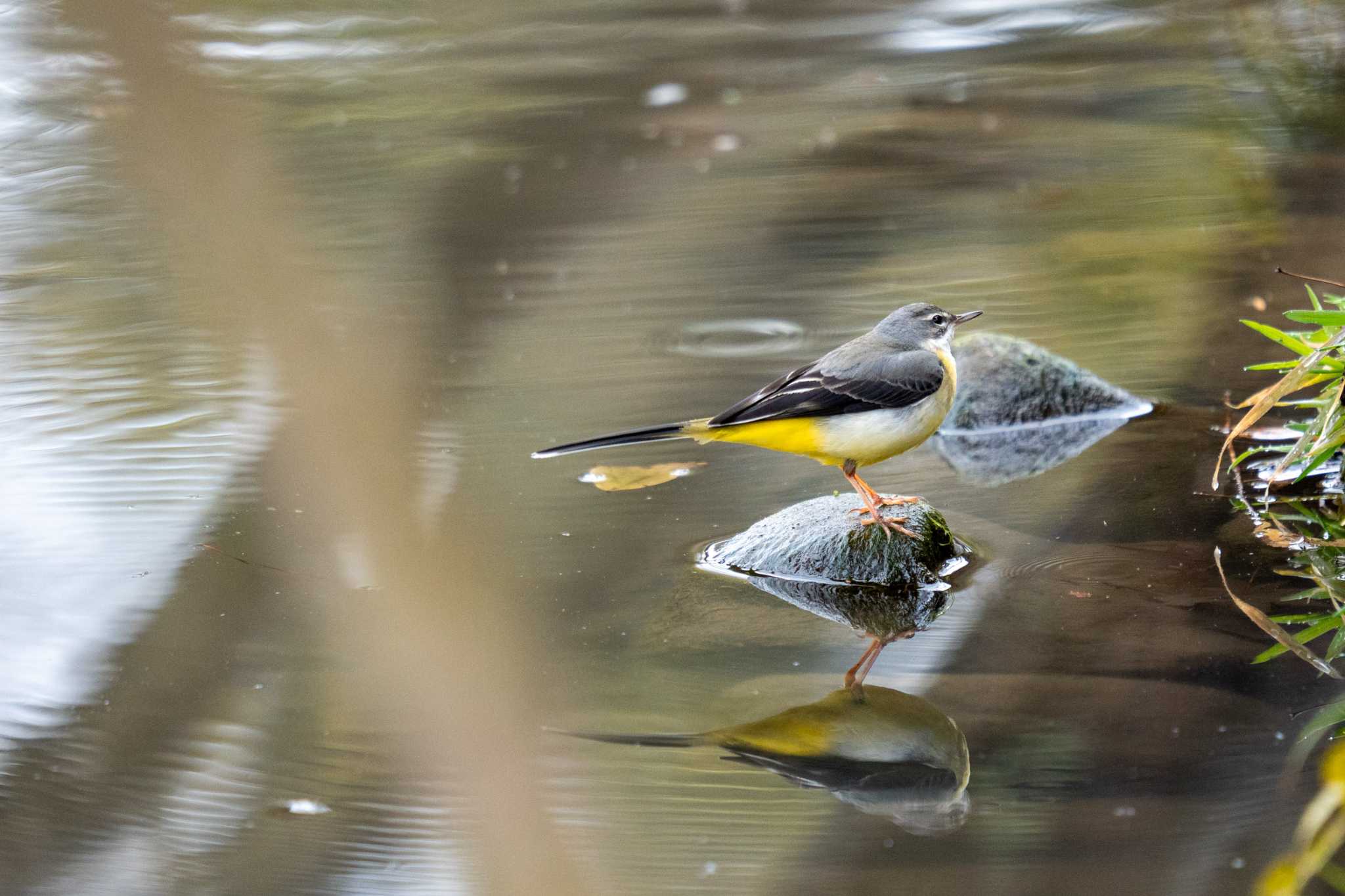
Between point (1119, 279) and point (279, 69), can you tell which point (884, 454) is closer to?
point (1119, 279)

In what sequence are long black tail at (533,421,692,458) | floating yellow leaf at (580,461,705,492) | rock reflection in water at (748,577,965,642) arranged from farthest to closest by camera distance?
floating yellow leaf at (580,461,705,492) → long black tail at (533,421,692,458) → rock reflection in water at (748,577,965,642)

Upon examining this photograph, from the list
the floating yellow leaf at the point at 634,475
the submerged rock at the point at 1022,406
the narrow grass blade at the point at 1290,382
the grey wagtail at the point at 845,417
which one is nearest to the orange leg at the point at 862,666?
the grey wagtail at the point at 845,417

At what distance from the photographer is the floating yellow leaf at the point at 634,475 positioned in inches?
196

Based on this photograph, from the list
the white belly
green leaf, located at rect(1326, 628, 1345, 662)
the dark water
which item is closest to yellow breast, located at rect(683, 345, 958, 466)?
the white belly

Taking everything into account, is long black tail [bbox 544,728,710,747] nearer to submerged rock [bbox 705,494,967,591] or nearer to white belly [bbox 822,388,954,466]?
submerged rock [bbox 705,494,967,591]

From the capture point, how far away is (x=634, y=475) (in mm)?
5043

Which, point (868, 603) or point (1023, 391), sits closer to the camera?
point (868, 603)

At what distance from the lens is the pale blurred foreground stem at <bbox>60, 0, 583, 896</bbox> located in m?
2.14

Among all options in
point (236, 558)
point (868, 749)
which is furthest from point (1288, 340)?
point (236, 558)

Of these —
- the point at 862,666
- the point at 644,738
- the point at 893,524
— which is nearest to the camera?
the point at 644,738

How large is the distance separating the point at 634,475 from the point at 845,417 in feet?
3.29

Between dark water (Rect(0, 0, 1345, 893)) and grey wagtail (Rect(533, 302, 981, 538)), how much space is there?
0.37 m

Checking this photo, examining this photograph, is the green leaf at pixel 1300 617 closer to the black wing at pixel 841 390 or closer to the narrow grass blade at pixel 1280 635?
the narrow grass blade at pixel 1280 635

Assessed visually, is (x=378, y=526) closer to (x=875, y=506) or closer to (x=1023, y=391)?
(x=875, y=506)
